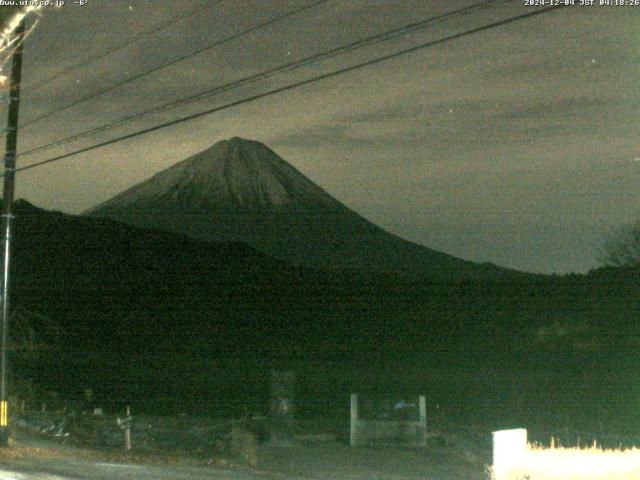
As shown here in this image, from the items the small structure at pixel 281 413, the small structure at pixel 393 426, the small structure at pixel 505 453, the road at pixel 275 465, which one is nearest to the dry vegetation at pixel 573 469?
the small structure at pixel 505 453

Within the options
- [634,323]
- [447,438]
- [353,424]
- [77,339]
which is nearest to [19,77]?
[353,424]

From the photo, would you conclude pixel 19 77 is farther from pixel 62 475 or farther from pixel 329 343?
pixel 329 343

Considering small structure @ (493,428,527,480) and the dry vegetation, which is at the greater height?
small structure @ (493,428,527,480)

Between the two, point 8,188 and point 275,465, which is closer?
point 8,188

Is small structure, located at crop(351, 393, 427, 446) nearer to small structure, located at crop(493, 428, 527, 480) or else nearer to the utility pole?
the utility pole

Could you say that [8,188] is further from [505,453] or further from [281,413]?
[281,413]

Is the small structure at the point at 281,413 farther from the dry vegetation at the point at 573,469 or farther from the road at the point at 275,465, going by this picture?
the dry vegetation at the point at 573,469

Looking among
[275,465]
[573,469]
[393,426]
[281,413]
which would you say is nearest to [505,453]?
[573,469]

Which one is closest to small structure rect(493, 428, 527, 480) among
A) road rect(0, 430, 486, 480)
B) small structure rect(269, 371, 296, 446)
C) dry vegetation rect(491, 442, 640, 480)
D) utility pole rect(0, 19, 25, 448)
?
dry vegetation rect(491, 442, 640, 480)
